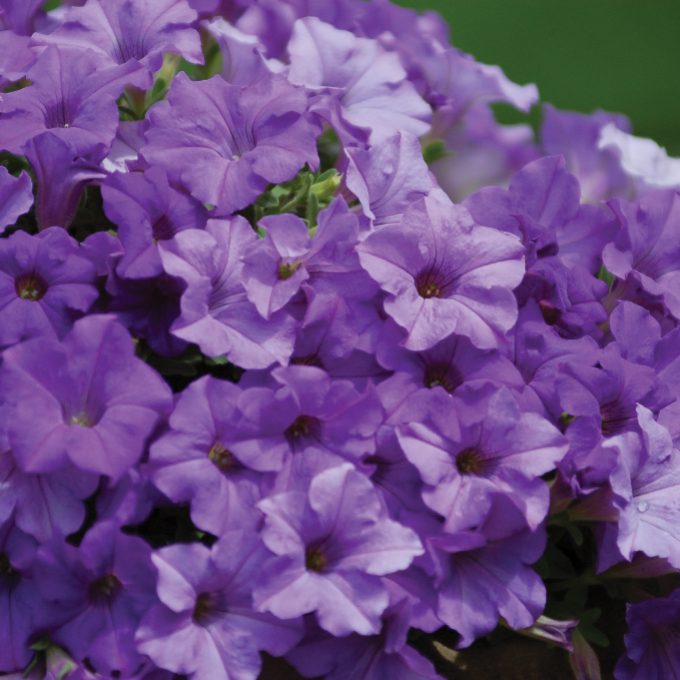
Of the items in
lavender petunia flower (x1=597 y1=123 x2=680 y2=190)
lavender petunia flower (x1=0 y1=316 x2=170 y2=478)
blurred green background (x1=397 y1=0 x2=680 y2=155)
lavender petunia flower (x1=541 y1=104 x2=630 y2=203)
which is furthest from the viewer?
blurred green background (x1=397 y1=0 x2=680 y2=155)

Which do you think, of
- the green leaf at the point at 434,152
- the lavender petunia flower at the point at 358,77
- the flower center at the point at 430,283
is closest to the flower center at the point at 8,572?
the flower center at the point at 430,283

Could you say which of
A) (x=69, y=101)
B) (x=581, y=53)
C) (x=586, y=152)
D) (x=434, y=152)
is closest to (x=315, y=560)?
(x=69, y=101)

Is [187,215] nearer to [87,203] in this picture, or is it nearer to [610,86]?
[87,203]

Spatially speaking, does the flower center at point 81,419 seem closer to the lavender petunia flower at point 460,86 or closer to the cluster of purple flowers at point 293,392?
the cluster of purple flowers at point 293,392

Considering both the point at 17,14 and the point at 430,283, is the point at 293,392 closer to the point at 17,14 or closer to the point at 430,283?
the point at 430,283

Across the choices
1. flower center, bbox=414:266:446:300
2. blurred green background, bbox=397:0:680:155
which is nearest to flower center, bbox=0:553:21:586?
flower center, bbox=414:266:446:300

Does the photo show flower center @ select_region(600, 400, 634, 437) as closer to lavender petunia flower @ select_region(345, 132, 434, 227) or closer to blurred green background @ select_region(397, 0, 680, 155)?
lavender petunia flower @ select_region(345, 132, 434, 227)

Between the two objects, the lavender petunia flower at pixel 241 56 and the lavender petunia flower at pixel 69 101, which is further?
the lavender petunia flower at pixel 241 56

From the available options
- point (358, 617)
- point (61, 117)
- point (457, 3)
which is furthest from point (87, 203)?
point (457, 3)
